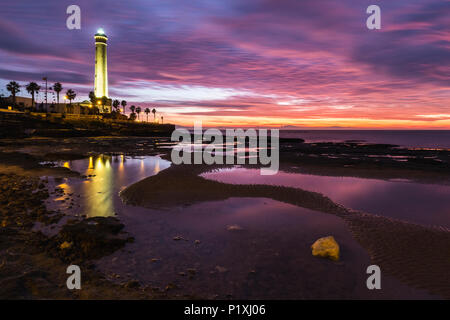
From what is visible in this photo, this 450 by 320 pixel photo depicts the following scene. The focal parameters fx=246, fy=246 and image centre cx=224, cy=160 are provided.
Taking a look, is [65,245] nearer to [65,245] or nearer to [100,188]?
[65,245]

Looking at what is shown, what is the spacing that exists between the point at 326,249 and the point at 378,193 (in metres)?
11.6

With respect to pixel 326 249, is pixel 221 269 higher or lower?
lower

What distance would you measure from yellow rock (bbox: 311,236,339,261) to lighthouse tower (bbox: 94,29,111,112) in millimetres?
153580

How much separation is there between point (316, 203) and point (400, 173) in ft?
54.8

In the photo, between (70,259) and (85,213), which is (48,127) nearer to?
(85,213)

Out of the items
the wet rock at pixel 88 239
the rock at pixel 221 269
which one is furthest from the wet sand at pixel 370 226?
the rock at pixel 221 269

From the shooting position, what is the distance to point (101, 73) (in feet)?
474

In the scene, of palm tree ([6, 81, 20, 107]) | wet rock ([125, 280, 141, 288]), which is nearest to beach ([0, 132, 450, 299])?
wet rock ([125, 280, 141, 288])

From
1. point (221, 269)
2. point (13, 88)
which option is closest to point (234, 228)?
point (221, 269)

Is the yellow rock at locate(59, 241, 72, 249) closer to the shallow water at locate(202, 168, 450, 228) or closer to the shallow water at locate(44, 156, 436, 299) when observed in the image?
the shallow water at locate(44, 156, 436, 299)

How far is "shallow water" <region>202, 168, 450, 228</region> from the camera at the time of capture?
1276 centimetres
